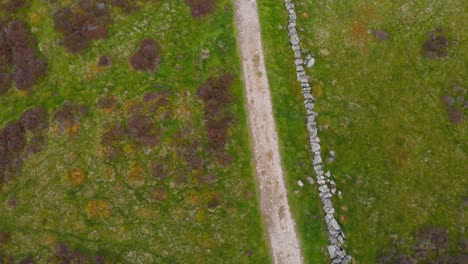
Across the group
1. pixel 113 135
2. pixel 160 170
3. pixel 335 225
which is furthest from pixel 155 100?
pixel 335 225

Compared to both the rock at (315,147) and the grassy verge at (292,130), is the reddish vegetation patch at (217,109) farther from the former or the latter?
the rock at (315,147)

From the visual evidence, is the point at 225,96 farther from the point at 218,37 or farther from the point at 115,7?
the point at 115,7

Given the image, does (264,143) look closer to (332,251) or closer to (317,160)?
(317,160)

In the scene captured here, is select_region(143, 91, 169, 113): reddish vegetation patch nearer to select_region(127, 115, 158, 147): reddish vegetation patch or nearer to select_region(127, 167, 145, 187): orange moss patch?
select_region(127, 115, 158, 147): reddish vegetation patch

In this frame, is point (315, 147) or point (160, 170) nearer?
point (315, 147)

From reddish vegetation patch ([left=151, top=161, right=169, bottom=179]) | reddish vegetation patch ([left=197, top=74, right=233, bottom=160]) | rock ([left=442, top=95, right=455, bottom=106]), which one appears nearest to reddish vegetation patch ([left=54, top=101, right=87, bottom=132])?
reddish vegetation patch ([left=151, top=161, right=169, bottom=179])

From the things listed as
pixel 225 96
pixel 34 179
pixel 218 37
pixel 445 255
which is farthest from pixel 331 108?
pixel 34 179
